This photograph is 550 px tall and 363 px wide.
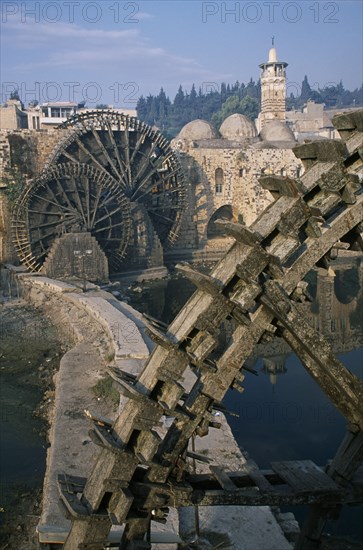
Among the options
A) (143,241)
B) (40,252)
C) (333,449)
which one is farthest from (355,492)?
(143,241)

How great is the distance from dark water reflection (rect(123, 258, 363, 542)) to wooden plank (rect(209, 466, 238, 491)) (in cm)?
228

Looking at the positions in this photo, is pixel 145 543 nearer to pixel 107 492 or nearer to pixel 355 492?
pixel 107 492

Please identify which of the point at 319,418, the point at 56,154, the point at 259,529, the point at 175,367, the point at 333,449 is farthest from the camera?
the point at 56,154

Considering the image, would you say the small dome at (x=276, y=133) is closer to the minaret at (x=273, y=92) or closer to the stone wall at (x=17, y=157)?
the minaret at (x=273, y=92)

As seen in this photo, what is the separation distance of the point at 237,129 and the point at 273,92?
223 inches

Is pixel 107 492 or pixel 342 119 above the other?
pixel 342 119

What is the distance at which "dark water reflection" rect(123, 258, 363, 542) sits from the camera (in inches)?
320

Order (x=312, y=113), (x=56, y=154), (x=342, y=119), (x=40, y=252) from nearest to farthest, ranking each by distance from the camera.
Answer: (x=342, y=119)
(x=40, y=252)
(x=56, y=154)
(x=312, y=113)

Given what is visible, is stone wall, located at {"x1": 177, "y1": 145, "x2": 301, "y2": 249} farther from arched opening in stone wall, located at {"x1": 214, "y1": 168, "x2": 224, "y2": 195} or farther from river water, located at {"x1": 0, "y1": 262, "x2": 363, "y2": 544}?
river water, located at {"x1": 0, "y1": 262, "x2": 363, "y2": 544}

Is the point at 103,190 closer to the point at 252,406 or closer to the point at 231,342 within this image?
the point at 252,406

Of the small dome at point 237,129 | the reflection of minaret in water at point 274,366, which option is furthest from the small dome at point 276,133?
the reflection of minaret in water at point 274,366

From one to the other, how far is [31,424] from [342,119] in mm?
7202

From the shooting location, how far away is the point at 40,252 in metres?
16.9

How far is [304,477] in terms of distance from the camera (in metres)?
3.12
